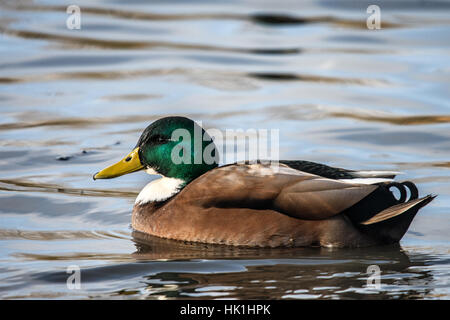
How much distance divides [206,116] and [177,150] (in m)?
3.93

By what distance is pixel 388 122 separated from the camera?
11.5 meters

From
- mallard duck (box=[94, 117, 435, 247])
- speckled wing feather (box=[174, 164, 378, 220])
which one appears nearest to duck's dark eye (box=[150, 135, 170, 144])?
mallard duck (box=[94, 117, 435, 247])

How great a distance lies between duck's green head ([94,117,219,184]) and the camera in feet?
25.7

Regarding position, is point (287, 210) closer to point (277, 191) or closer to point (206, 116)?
point (277, 191)

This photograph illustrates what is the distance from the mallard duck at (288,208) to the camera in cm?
710

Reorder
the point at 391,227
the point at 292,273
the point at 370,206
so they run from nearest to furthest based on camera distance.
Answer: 1. the point at 292,273
2. the point at 370,206
3. the point at 391,227

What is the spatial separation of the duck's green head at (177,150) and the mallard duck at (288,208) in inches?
11.4

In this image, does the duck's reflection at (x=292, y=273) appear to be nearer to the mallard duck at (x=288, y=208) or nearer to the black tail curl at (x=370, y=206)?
the mallard duck at (x=288, y=208)

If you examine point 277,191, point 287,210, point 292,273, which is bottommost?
point 292,273

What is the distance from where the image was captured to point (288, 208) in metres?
7.18

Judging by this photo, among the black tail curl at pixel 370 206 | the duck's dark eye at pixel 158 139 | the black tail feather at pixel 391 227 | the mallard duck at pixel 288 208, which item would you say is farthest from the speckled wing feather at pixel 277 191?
the duck's dark eye at pixel 158 139

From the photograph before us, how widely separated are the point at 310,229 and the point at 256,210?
0.42m

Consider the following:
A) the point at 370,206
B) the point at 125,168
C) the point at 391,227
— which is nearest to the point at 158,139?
the point at 125,168
